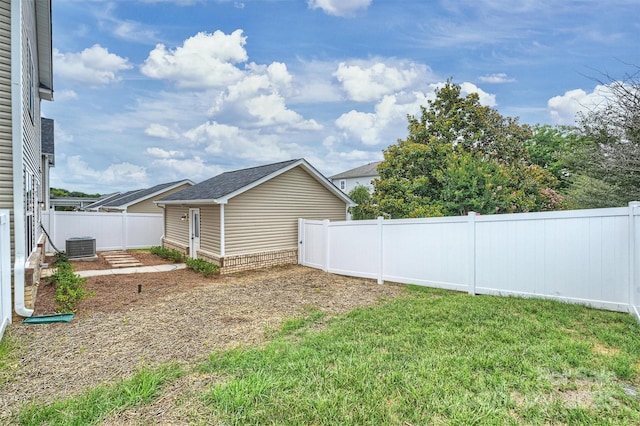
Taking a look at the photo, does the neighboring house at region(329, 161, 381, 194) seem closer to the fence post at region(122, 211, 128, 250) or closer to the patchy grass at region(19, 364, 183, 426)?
the fence post at region(122, 211, 128, 250)

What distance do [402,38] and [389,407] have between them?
10.8 meters

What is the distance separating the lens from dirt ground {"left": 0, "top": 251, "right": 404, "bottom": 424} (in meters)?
3.36

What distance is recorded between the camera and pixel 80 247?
11922 millimetres

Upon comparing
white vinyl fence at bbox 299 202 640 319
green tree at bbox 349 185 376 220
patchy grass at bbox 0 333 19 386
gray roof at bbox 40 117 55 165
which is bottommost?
patchy grass at bbox 0 333 19 386

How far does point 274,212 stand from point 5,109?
7.10m

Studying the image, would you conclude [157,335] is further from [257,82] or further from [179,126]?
[179,126]

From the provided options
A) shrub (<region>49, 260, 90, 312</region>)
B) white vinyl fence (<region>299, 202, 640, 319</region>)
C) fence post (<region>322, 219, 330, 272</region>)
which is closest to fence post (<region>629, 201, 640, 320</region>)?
white vinyl fence (<region>299, 202, 640, 319</region>)

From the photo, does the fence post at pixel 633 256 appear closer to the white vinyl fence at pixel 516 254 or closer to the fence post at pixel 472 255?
the white vinyl fence at pixel 516 254

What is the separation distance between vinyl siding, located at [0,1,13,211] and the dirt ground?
7.27 feet

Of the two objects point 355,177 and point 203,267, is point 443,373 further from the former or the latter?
point 355,177

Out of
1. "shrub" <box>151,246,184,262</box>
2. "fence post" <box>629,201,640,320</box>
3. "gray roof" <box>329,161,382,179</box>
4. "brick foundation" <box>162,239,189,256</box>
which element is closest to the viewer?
"fence post" <box>629,201,640,320</box>

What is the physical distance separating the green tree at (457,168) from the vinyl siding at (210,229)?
6.14m

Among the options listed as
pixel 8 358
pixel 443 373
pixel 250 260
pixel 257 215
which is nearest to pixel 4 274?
pixel 8 358

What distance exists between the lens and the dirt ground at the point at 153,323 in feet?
11.0
